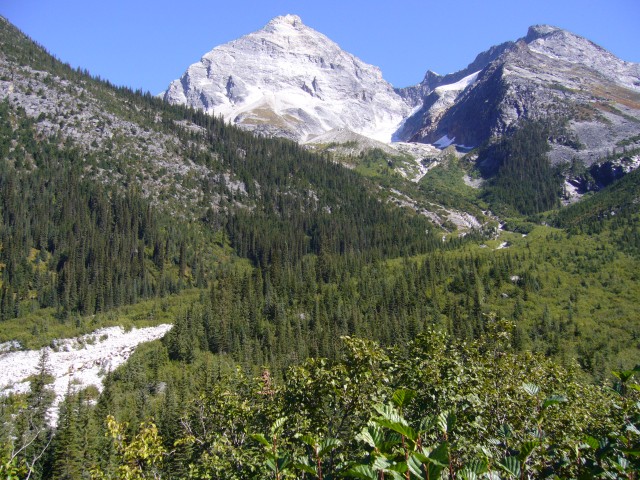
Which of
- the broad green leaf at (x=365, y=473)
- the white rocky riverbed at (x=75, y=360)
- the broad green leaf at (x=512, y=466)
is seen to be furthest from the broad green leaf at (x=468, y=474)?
the white rocky riverbed at (x=75, y=360)

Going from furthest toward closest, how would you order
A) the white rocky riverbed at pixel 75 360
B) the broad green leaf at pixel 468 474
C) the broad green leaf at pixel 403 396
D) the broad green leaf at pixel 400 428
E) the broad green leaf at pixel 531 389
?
the white rocky riverbed at pixel 75 360
the broad green leaf at pixel 531 389
the broad green leaf at pixel 403 396
the broad green leaf at pixel 468 474
the broad green leaf at pixel 400 428

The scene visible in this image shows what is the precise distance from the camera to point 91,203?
16100 centimetres

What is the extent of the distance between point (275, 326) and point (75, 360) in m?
45.0

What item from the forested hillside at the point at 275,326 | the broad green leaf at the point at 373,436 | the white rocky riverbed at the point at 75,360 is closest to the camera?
the broad green leaf at the point at 373,436

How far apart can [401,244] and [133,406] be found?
5641 inches

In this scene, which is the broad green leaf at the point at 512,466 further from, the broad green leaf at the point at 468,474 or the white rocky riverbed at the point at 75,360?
the white rocky riverbed at the point at 75,360

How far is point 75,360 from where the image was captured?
87062 mm

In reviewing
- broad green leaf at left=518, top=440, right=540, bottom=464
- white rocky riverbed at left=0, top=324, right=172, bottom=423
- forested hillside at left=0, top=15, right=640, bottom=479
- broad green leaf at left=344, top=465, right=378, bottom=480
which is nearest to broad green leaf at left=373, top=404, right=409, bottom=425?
forested hillside at left=0, top=15, right=640, bottom=479

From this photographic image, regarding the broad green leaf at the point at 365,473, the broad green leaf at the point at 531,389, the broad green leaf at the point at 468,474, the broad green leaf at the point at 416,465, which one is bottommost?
the broad green leaf at the point at 531,389

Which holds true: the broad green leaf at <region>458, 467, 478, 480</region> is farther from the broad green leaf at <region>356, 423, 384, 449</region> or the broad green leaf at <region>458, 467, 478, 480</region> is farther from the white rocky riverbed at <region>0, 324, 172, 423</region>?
the white rocky riverbed at <region>0, 324, 172, 423</region>

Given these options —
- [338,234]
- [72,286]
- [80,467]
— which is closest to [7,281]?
[72,286]

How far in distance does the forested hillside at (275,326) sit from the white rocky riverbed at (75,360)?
12.0 feet

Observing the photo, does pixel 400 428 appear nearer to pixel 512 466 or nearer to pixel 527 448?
pixel 512 466

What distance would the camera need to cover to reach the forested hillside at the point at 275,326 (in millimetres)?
14672
